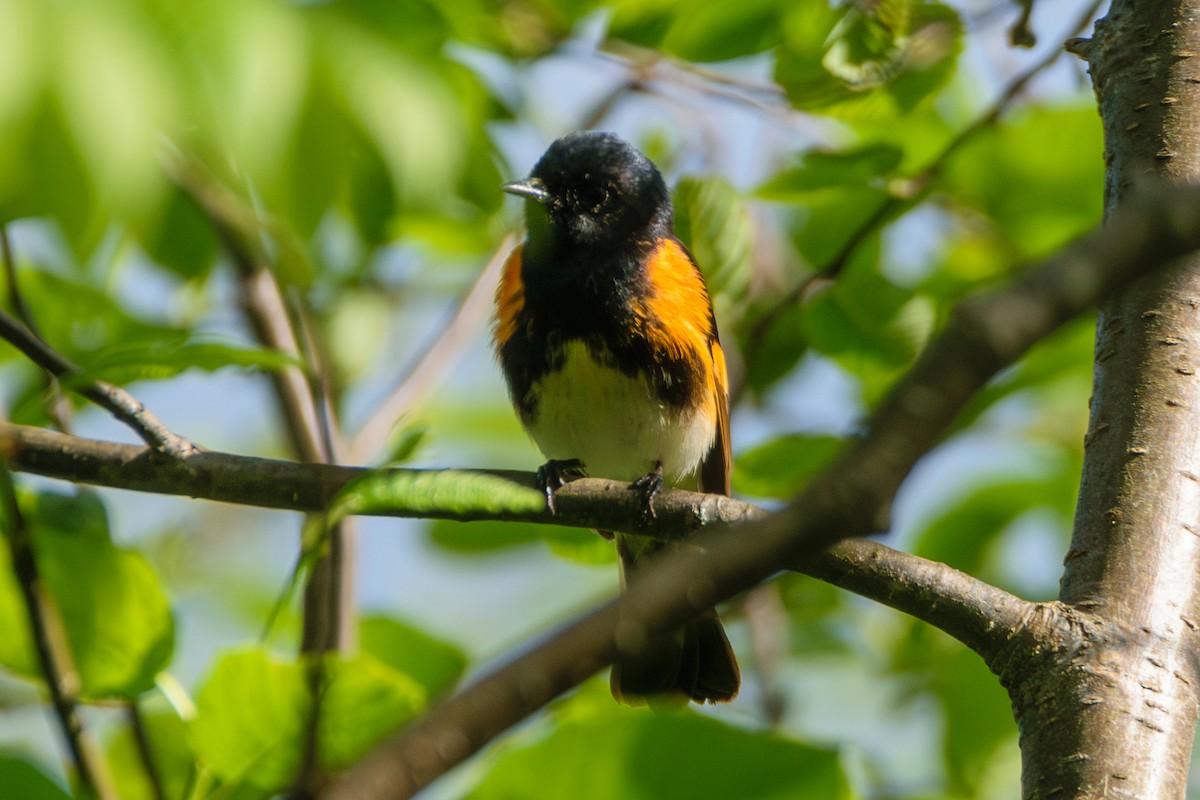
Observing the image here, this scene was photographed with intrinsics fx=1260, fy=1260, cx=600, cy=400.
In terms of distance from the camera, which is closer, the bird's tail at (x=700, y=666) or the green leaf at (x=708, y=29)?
the green leaf at (x=708, y=29)

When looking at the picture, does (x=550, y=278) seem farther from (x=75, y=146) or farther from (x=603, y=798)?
(x=603, y=798)

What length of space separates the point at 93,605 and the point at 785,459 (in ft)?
4.94

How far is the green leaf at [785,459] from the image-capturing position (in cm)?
284

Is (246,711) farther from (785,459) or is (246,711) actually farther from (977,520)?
(977,520)

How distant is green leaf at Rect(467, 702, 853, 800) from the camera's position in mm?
→ 1725

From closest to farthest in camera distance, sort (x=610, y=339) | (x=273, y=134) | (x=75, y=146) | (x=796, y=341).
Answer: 1. (x=75, y=146)
2. (x=273, y=134)
3. (x=796, y=341)
4. (x=610, y=339)

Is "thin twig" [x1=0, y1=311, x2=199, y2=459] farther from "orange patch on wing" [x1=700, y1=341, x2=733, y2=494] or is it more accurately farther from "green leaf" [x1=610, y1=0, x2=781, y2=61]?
"orange patch on wing" [x1=700, y1=341, x2=733, y2=494]

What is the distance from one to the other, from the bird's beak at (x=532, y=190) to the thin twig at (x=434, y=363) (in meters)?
0.14

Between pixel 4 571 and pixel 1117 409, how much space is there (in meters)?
1.88

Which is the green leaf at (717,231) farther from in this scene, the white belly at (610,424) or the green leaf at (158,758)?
the green leaf at (158,758)

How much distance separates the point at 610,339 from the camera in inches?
144

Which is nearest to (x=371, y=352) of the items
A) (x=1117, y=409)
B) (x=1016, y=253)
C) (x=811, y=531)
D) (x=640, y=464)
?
(x=640, y=464)

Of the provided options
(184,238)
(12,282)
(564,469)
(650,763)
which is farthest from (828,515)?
(564,469)

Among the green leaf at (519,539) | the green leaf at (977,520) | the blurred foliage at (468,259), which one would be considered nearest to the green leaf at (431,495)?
the blurred foliage at (468,259)
